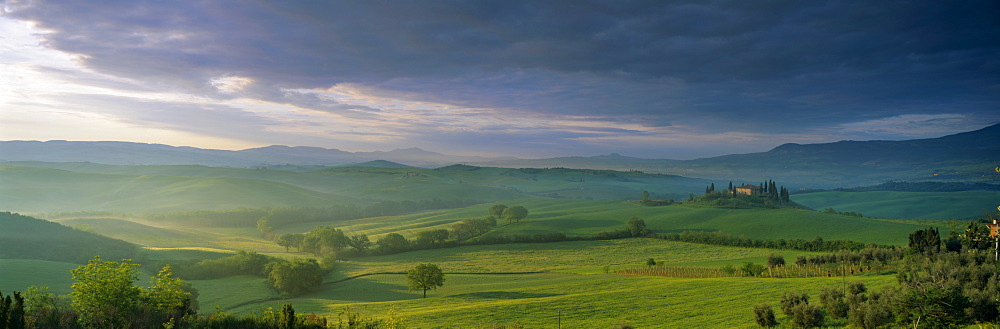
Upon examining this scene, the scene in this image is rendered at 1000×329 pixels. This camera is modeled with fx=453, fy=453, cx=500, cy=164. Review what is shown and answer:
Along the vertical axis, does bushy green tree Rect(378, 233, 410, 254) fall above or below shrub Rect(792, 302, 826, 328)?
below

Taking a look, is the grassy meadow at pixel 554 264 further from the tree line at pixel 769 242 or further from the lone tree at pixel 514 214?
the lone tree at pixel 514 214

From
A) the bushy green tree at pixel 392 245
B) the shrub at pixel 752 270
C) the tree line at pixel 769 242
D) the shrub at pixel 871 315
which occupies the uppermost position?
the shrub at pixel 871 315

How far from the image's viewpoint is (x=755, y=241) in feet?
258

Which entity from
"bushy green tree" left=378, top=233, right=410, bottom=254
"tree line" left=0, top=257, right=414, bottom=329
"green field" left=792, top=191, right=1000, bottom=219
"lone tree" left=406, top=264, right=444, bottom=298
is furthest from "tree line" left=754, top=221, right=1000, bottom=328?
"green field" left=792, top=191, right=1000, bottom=219

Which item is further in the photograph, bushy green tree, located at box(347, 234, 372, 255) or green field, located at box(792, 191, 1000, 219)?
green field, located at box(792, 191, 1000, 219)

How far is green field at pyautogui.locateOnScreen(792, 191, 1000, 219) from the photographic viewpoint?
12225 centimetres

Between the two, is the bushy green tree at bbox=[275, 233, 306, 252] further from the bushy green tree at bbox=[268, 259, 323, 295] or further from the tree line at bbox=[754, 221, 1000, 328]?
the tree line at bbox=[754, 221, 1000, 328]

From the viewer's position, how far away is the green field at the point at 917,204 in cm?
12225

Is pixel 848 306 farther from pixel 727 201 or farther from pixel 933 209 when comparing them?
pixel 933 209

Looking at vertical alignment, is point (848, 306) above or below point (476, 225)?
above

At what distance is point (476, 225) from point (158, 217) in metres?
115

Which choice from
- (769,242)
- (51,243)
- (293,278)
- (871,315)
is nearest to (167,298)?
(871,315)

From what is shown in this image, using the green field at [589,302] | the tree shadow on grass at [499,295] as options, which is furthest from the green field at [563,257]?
the tree shadow on grass at [499,295]

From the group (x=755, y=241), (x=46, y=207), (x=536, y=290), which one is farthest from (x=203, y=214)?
(x=755, y=241)
